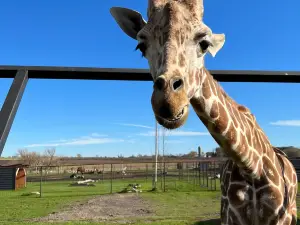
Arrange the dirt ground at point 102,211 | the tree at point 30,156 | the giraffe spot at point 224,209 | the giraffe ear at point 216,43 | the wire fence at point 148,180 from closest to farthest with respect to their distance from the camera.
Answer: the giraffe ear at point 216,43
the giraffe spot at point 224,209
the dirt ground at point 102,211
the wire fence at point 148,180
the tree at point 30,156

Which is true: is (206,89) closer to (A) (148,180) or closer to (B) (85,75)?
(B) (85,75)

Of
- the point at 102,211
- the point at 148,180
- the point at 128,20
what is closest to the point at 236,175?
the point at 128,20

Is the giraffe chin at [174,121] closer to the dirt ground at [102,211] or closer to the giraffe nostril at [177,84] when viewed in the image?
the giraffe nostril at [177,84]

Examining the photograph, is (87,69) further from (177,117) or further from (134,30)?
(177,117)

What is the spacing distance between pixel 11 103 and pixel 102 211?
13.2 metres

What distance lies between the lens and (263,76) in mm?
2721

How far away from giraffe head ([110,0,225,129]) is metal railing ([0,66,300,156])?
319 mm

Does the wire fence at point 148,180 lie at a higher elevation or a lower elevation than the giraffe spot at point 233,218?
lower

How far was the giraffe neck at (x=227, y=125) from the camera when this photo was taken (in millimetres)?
2406

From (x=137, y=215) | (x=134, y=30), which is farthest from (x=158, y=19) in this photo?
(x=137, y=215)

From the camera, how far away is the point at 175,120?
6.33 ft

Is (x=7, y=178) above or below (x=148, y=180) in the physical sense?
above

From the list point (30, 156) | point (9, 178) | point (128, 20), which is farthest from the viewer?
point (30, 156)

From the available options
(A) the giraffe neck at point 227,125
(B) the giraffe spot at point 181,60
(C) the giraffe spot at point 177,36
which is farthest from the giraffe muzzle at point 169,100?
(A) the giraffe neck at point 227,125
